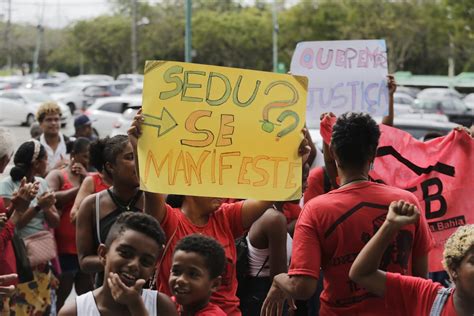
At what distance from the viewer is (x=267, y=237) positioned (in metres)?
4.91

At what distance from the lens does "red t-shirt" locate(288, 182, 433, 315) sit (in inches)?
153

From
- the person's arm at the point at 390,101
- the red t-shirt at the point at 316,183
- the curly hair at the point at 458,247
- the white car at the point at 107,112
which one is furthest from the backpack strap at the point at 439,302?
the white car at the point at 107,112

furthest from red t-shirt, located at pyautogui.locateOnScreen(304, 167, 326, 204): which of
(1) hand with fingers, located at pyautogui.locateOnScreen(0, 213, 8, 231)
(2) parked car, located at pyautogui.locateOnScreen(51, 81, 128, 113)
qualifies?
(2) parked car, located at pyautogui.locateOnScreen(51, 81, 128, 113)

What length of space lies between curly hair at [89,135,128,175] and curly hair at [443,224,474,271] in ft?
6.76

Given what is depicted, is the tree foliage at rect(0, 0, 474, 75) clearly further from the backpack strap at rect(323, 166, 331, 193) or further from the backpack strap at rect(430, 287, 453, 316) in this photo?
the backpack strap at rect(430, 287, 453, 316)

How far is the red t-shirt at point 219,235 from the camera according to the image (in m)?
4.48

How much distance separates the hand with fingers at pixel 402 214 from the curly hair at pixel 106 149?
6.12ft

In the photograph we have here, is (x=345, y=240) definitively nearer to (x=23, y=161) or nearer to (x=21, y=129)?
(x=23, y=161)

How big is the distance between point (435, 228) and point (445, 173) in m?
0.40

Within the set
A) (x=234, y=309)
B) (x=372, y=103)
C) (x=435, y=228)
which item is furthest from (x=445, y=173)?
(x=234, y=309)

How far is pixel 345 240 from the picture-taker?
3.90 meters

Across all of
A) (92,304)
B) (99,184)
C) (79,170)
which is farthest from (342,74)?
(92,304)

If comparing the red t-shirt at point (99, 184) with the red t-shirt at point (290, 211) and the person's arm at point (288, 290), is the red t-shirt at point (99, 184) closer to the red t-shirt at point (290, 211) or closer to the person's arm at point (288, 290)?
the red t-shirt at point (290, 211)

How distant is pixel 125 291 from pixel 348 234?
99 centimetres
